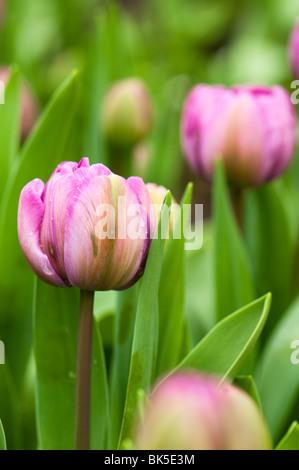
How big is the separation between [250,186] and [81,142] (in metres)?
0.35

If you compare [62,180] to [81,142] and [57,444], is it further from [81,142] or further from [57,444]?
[81,142]

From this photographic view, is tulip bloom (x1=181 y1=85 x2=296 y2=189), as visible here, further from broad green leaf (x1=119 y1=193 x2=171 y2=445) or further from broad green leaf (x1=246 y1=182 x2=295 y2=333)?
broad green leaf (x1=119 y1=193 x2=171 y2=445)

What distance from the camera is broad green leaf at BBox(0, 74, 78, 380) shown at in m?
0.74

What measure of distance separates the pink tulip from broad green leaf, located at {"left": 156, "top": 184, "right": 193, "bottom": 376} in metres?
0.13

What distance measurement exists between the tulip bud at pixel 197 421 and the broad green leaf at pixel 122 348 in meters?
0.28

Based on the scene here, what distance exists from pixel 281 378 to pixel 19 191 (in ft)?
1.05

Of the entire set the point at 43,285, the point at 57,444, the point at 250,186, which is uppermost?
the point at 250,186

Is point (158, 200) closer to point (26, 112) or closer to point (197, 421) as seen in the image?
point (197, 421)

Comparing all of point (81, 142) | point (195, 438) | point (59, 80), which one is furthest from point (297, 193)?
point (195, 438)

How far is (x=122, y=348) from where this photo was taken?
2.19 ft

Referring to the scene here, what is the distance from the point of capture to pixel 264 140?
2.73ft

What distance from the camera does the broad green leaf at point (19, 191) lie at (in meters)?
0.74

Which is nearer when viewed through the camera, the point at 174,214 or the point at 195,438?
the point at 195,438

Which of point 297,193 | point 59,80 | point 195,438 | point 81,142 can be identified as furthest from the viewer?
point 59,80
